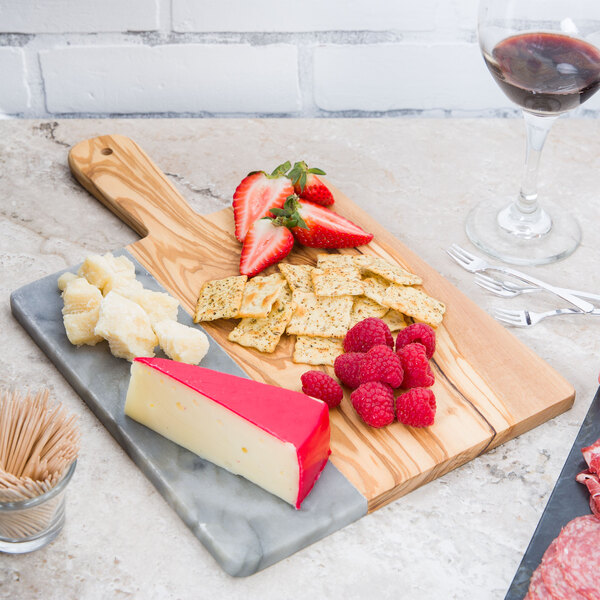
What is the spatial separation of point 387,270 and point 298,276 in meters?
0.14

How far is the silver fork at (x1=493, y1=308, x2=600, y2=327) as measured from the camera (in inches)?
54.4

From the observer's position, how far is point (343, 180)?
171 cm

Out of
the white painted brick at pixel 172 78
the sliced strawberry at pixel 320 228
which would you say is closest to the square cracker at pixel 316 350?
the sliced strawberry at pixel 320 228

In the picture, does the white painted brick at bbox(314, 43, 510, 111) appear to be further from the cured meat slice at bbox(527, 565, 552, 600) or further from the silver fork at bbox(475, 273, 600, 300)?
the cured meat slice at bbox(527, 565, 552, 600)

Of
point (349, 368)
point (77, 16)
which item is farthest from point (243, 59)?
point (349, 368)

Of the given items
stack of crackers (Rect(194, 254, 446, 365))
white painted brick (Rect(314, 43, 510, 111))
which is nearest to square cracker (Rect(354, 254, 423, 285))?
stack of crackers (Rect(194, 254, 446, 365))

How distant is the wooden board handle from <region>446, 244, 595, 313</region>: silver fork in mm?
465

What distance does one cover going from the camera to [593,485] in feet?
3.50

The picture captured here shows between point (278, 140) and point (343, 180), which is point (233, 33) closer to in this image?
point (278, 140)

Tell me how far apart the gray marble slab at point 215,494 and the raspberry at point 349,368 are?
0.13m

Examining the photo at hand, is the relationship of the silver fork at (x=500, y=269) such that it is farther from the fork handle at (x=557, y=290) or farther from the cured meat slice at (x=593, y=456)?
the cured meat slice at (x=593, y=456)

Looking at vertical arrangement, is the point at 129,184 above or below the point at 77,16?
below

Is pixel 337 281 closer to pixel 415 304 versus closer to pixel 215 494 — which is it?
pixel 415 304

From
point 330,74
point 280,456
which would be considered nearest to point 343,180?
point 330,74
